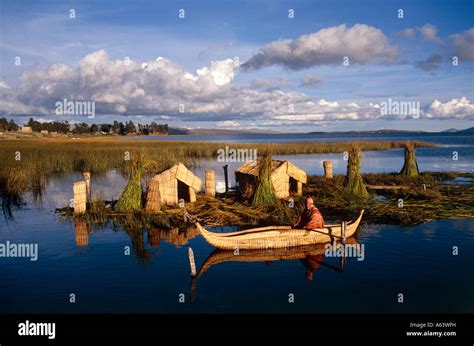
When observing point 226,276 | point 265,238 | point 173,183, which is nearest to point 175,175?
point 173,183

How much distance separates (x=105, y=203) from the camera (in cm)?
1820

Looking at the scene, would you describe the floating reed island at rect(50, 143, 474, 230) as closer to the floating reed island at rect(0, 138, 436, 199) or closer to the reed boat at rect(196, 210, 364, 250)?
the floating reed island at rect(0, 138, 436, 199)

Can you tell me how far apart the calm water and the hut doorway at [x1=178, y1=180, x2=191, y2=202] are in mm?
4142

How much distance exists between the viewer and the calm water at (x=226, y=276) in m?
9.22

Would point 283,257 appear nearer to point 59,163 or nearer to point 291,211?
point 291,211

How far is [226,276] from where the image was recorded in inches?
418

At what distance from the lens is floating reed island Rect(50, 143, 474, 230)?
15961mm

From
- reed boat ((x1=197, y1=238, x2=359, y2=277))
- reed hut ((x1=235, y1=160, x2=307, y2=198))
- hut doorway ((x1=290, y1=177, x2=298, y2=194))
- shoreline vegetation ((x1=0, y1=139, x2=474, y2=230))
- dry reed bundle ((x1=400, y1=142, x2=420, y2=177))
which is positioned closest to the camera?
reed boat ((x1=197, y1=238, x2=359, y2=277))

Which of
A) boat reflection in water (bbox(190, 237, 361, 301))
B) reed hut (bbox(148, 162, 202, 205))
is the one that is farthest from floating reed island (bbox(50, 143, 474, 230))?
boat reflection in water (bbox(190, 237, 361, 301))

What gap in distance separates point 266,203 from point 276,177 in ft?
5.13

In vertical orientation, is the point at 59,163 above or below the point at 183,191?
above

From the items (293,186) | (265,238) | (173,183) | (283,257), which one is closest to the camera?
(283,257)

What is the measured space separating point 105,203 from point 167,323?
10511 millimetres

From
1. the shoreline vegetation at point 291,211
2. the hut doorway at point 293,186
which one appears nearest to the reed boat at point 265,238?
the shoreline vegetation at point 291,211
